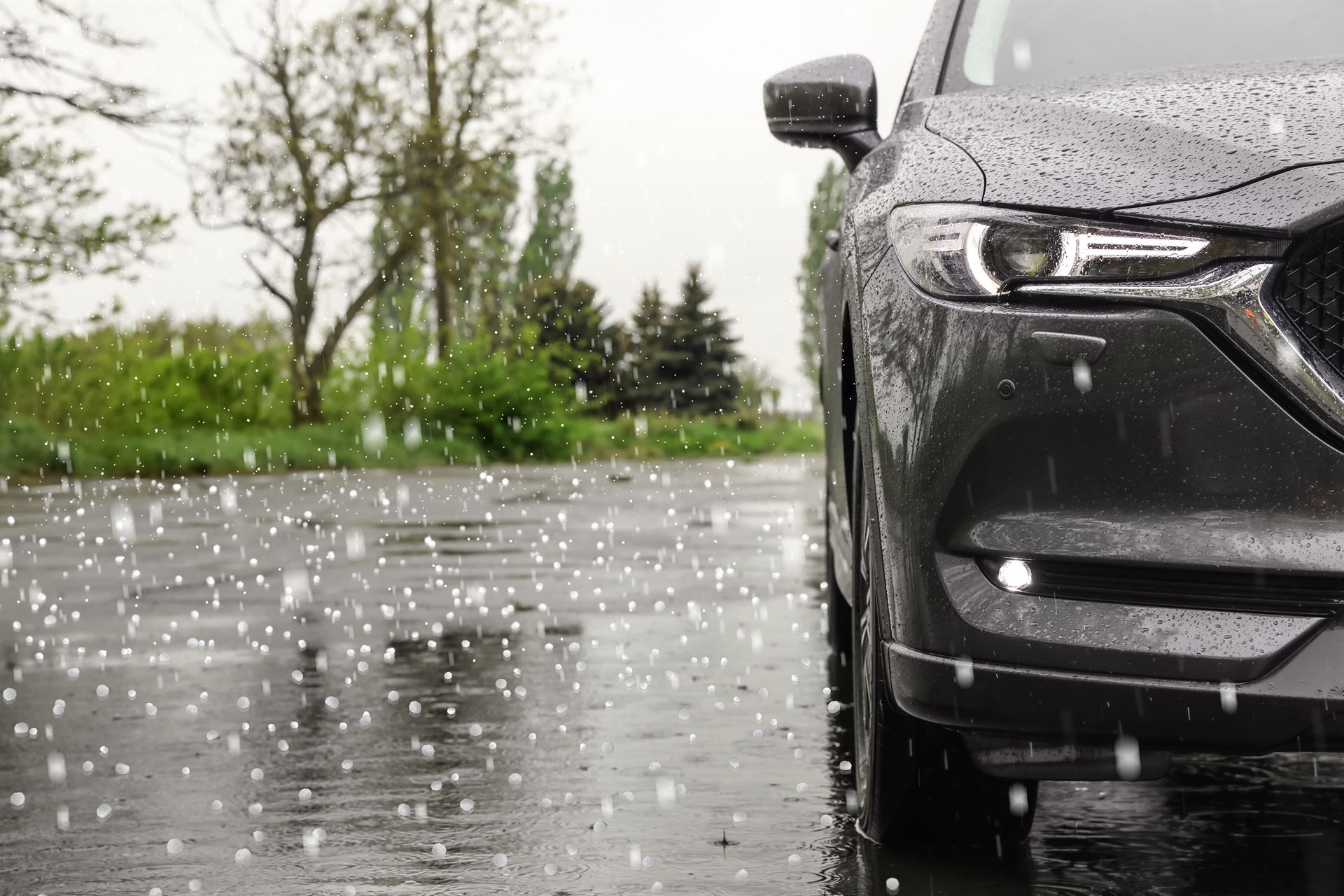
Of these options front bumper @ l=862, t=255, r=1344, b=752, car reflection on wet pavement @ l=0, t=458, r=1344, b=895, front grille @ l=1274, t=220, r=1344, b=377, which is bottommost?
car reflection on wet pavement @ l=0, t=458, r=1344, b=895

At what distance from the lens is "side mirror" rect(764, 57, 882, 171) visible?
3.82m

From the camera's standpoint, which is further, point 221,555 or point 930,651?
point 221,555

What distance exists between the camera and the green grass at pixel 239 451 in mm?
22625

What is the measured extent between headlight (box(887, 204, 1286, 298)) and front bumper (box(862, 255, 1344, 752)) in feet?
0.16

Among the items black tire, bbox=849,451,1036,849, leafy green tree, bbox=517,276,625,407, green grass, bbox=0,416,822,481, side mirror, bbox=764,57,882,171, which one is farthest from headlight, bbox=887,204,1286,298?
leafy green tree, bbox=517,276,625,407

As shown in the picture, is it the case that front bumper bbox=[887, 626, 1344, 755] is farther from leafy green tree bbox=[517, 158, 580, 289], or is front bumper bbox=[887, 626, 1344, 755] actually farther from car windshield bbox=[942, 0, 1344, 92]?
leafy green tree bbox=[517, 158, 580, 289]

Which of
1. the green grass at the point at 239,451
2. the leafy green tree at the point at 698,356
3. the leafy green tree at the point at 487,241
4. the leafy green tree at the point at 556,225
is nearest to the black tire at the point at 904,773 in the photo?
the green grass at the point at 239,451

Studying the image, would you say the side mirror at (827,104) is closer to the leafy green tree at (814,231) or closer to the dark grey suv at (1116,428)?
the dark grey suv at (1116,428)

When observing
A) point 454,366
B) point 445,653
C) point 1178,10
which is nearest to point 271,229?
point 454,366

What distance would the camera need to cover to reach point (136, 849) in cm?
372

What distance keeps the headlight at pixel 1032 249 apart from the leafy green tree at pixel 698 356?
182 feet

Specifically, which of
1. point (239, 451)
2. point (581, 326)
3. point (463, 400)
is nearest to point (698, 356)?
point (581, 326)

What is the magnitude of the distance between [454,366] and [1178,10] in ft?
89.1

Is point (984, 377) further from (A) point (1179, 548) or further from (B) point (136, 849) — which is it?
(B) point (136, 849)
